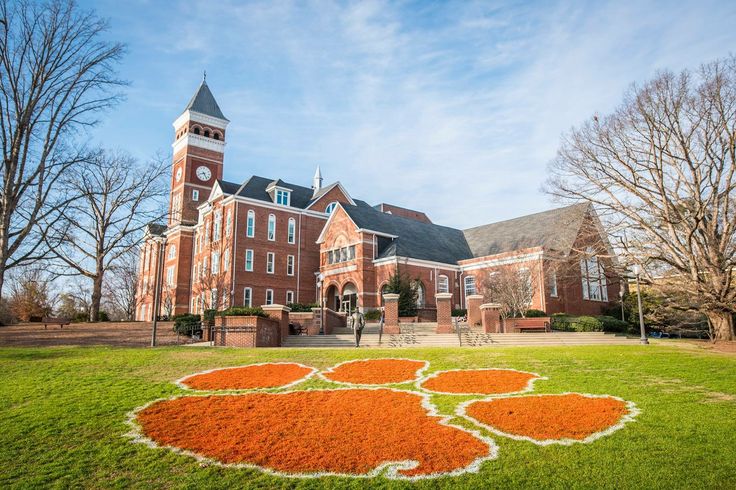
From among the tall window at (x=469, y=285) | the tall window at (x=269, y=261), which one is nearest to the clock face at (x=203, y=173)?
the tall window at (x=269, y=261)

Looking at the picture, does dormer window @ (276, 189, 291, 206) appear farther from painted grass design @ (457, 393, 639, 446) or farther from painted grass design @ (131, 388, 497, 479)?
painted grass design @ (457, 393, 639, 446)

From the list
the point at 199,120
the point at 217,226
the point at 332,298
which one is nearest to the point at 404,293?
the point at 332,298

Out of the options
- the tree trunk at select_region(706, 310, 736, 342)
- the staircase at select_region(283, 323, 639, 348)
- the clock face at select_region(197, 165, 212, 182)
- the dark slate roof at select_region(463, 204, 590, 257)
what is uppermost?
the clock face at select_region(197, 165, 212, 182)

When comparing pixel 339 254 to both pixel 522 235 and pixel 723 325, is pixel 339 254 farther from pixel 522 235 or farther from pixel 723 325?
pixel 723 325

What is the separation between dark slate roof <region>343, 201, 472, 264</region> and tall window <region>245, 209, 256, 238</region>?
28.4 ft

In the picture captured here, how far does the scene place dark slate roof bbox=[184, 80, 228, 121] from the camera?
59034 mm

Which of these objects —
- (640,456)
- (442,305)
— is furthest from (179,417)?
(442,305)

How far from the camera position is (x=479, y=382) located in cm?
1155

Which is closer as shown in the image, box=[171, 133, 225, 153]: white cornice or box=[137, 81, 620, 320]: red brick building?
box=[137, 81, 620, 320]: red brick building

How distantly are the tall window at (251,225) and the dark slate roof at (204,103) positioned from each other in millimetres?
22128

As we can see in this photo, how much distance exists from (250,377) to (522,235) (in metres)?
34.3

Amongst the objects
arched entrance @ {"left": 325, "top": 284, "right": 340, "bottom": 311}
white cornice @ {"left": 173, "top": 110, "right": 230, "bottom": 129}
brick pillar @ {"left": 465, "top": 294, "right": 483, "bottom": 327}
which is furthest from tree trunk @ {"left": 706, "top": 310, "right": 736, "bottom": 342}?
white cornice @ {"left": 173, "top": 110, "right": 230, "bottom": 129}

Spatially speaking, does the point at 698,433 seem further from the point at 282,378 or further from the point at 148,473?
the point at 282,378

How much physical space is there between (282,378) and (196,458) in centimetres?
548
